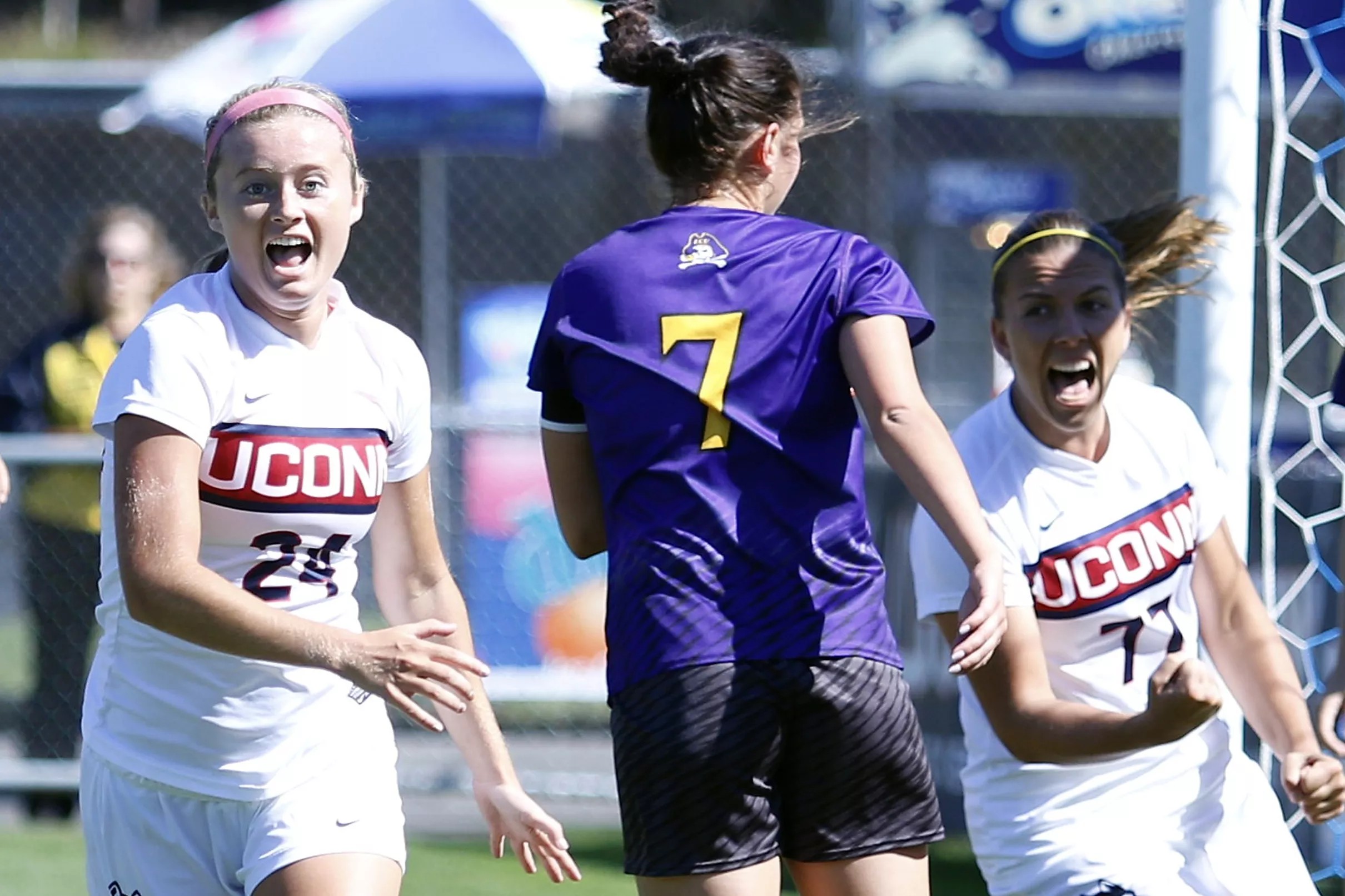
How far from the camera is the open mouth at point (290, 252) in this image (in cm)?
297

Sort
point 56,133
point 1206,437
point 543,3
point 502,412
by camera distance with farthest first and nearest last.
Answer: point 56,133 < point 543,3 < point 502,412 < point 1206,437

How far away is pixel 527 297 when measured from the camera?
10.0m

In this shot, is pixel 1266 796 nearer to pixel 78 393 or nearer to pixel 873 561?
pixel 873 561

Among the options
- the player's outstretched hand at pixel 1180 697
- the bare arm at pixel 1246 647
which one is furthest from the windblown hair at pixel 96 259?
the player's outstretched hand at pixel 1180 697

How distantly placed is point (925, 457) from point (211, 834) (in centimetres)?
130

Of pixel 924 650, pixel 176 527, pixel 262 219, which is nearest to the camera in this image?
pixel 176 527

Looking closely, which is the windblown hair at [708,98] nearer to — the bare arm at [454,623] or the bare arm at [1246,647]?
the bare arm at [454,623]

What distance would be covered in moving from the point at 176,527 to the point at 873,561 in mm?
1111

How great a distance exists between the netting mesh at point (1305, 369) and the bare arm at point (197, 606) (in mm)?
2112

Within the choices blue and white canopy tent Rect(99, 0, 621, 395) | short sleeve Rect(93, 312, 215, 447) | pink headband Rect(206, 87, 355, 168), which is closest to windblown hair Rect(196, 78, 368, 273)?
pink headband Rect(206, 87, 355, 168)

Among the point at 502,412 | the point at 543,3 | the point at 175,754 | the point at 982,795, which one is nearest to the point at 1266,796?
the point at 982,795

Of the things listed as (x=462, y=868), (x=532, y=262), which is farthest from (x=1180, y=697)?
(x=532, y=262)

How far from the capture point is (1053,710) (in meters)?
3.18

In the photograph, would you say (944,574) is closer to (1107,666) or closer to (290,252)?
(1107,666)
